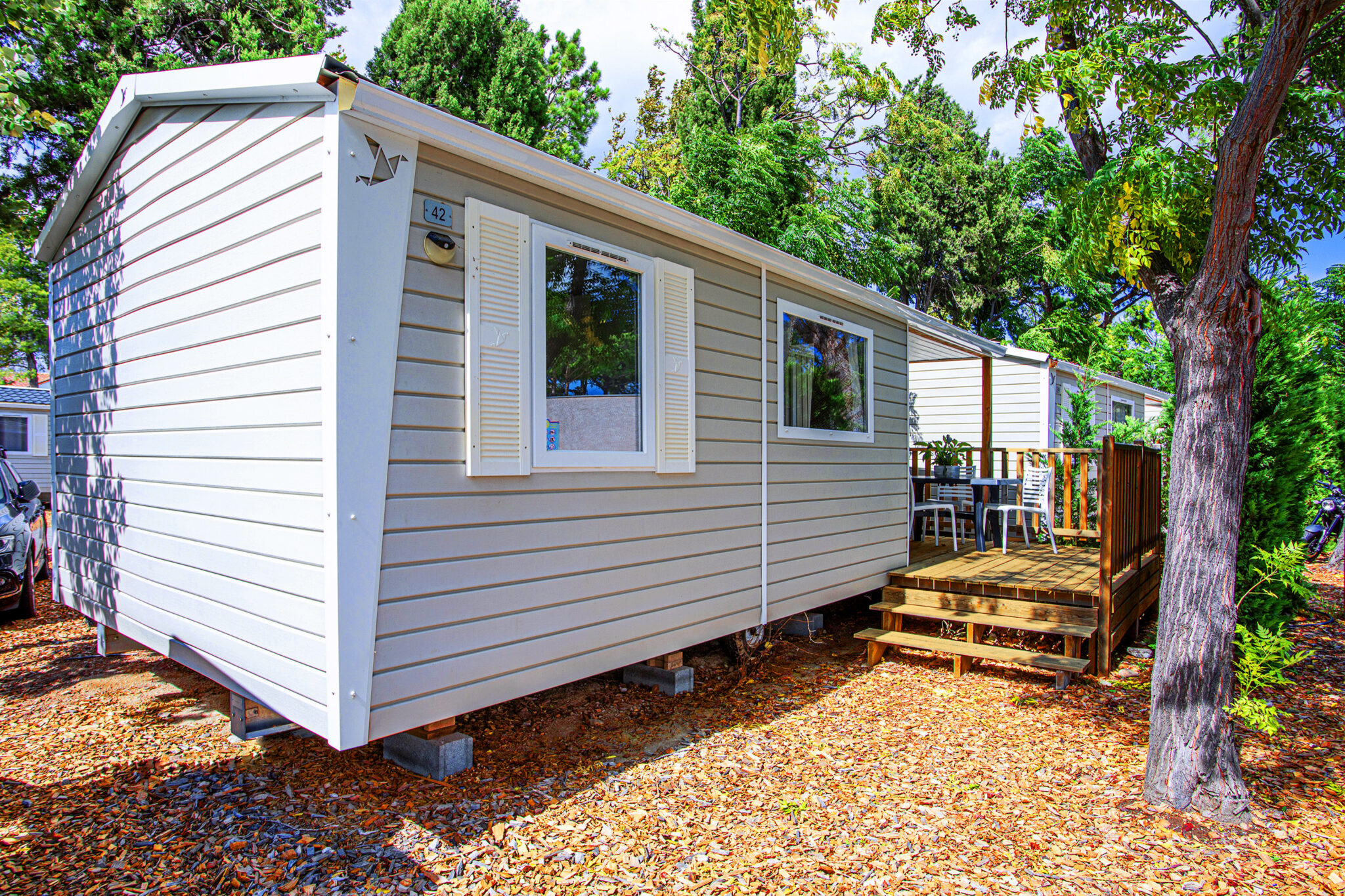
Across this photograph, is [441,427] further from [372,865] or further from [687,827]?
[687,827]

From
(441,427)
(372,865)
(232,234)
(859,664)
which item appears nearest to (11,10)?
(232,234)

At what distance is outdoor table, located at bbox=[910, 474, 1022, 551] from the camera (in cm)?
749

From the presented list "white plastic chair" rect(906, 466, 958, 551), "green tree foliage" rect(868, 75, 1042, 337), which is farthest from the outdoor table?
"green tree foliage" rect(868, 75, 1042, 337)

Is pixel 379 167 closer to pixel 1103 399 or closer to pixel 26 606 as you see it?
pixel 26 606

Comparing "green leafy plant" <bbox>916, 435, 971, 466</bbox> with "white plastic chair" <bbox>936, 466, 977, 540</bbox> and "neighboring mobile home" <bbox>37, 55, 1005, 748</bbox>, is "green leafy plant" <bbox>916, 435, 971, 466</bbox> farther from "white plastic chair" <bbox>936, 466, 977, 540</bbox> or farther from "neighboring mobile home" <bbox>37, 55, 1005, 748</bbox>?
"neighboring mobile home" <bbox>37, 55, 1005, 748</bbox>

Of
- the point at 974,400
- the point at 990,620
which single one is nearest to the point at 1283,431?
the point at 990,620

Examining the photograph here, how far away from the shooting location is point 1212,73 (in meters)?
4.04

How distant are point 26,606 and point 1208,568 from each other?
8847 mm

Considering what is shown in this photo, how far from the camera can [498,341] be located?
3266 mm

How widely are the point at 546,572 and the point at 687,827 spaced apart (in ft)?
4.14

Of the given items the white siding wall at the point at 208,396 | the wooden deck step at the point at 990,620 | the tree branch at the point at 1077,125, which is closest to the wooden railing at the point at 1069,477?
the wooden deck step at the point at 990,620

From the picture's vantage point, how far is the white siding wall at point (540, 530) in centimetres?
296

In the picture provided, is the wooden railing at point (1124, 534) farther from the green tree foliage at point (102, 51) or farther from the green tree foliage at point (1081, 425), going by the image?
the green tree foliage at point (102, 51)

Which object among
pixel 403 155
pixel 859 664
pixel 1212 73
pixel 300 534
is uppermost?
pixel 1212 73
